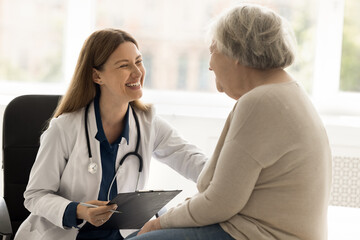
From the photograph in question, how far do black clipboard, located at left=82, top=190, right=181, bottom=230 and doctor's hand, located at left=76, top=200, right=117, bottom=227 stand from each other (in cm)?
3

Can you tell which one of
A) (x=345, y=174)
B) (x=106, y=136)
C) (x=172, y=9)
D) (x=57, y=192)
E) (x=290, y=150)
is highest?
(x=172, y=9)

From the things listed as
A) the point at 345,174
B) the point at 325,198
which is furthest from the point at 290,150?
the point at 345,174

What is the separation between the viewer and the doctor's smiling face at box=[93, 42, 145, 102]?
1987 millimetres

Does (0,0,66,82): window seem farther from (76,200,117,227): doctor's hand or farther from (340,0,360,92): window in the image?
(76,200,117,227): doctor's hand

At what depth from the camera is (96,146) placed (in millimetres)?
1937

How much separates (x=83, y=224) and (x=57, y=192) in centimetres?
16

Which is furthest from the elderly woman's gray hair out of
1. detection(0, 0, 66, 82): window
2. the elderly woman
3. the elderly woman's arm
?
detection(0, 0, 66, 82): window

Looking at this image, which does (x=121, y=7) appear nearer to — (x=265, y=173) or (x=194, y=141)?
(x=194, y=141)

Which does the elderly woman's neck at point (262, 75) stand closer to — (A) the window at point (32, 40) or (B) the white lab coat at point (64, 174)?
(B) the white lab coat at point (64, 174)

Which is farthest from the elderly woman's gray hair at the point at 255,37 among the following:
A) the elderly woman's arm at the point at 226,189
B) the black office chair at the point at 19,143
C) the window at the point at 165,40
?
the window at the point at 165,40

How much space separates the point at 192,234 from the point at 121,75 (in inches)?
28.5

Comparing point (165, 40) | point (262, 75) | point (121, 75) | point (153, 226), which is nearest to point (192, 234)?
point (153, 226)

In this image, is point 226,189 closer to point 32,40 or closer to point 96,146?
point 96,146

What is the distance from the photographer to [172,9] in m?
3.43
